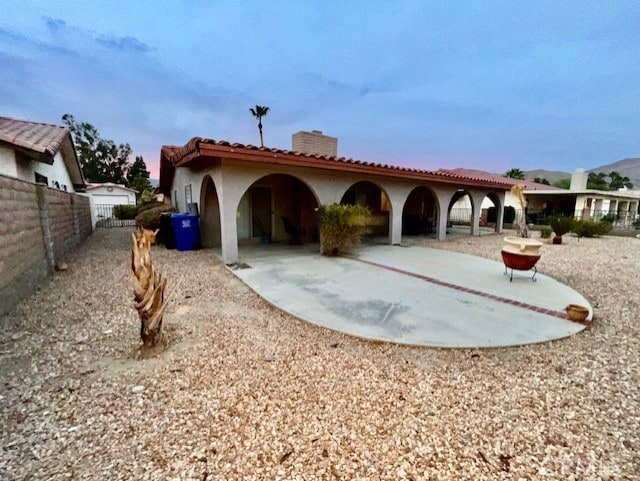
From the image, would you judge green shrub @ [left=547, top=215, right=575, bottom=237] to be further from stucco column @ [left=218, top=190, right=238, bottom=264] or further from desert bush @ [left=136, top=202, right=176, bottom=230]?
desert bush @ [left=136, top=202, right=176, bottom=230]

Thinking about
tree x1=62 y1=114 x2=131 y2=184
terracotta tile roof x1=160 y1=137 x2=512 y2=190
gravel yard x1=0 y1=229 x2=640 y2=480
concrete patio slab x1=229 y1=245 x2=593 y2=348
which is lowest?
gravel yard x1=0 y1=229 x2=640 y2=480

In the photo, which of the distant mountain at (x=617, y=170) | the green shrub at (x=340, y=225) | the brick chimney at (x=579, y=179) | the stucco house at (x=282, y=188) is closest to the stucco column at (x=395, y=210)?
the stucco house at (x=282, y=188)

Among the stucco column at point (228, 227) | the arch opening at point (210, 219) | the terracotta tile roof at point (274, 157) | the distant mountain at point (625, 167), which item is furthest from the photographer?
the distant mountain at point (625, 167)

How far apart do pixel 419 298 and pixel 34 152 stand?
9.85 metres

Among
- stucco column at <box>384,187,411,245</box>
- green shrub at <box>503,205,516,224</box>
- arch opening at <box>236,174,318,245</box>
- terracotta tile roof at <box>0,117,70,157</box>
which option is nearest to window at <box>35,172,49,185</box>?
terracotta tile roof at <box>0,117,70,157</box>

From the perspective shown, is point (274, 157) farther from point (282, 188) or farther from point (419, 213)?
point (419, 213)

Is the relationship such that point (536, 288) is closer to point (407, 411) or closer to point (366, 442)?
point (407, 411)

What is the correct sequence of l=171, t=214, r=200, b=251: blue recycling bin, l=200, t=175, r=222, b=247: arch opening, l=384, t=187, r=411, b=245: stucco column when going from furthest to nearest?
l=384, t=187, r=411, b=245: stucco column → l=200, t=175, r=222, b=247: arch opening → l=171, t=214, r=200, b=251: blue recycling bin

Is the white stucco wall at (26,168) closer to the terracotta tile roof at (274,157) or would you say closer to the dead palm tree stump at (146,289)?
the terracotta tile roof at (274,157)

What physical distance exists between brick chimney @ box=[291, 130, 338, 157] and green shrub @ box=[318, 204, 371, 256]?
18.2ft

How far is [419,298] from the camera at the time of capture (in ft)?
15.9

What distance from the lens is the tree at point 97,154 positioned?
4542 cm

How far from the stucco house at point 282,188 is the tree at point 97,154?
42.7 m

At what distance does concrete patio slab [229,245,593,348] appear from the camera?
362 cm
